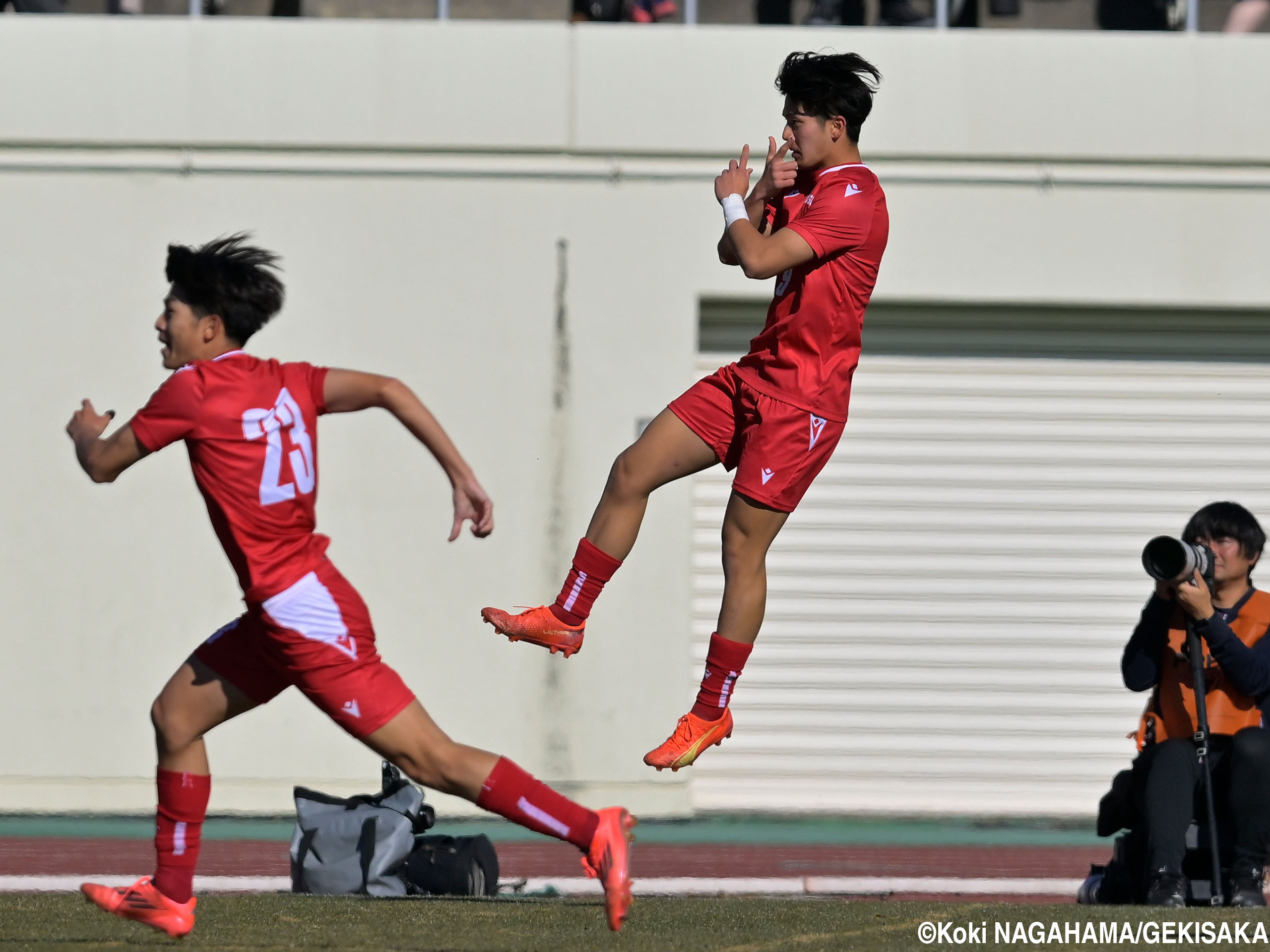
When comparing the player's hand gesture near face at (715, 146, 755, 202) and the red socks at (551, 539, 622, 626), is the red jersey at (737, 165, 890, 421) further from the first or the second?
the red socks at (551, 539, 622, 626)

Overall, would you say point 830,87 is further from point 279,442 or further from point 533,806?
point 533,806

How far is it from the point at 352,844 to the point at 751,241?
3.39 meters

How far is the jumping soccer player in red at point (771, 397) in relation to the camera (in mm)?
5215

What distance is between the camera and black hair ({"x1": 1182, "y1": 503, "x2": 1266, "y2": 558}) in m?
6.57

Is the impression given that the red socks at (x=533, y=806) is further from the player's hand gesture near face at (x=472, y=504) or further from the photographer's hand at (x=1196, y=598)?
the photographer's hand at (x=1196, y=598)

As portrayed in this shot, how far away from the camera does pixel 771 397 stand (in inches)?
208

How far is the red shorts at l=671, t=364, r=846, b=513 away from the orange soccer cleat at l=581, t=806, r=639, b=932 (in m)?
1.19

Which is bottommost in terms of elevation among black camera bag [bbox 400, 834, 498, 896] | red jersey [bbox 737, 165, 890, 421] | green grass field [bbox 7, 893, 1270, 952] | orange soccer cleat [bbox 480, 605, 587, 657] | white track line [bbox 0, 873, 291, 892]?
white track line [bbox 0, 873, 291, 892]

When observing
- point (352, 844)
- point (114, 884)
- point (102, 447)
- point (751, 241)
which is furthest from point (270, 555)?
point (114, 884)

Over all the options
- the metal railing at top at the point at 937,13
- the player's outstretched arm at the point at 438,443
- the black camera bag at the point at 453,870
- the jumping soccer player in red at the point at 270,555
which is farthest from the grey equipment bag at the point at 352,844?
the metal railing at top at the point at 937,13

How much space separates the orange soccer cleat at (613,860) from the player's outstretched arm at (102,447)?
5.66 feet

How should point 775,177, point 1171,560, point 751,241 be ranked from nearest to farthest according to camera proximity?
point 751,241
point 775,177
point 1171,560

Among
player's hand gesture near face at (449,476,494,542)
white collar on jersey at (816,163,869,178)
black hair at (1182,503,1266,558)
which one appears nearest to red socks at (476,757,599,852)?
player's hand gesture near face at (449,476,494,542)

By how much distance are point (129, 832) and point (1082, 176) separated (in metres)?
7.17
